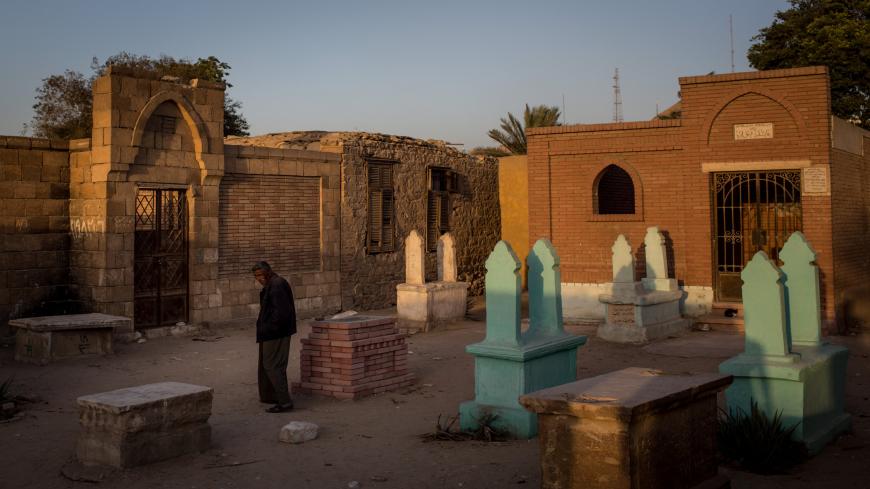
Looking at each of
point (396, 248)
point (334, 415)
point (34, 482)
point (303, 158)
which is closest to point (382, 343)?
point (334, 415)

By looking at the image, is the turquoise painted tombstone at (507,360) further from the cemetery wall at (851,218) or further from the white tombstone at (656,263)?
the cemetery wall at (851,218)

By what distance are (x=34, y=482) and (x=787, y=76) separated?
1338 cm

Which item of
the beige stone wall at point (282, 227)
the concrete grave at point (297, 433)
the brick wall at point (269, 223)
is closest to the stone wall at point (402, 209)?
the beige stone wall at point (282, 227)

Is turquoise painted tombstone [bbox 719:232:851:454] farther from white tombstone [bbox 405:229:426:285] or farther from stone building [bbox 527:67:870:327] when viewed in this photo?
white tombstone [bbox 405:229:426:285]

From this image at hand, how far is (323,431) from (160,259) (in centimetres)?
666

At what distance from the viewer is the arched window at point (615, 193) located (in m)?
18.3

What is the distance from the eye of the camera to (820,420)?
6.94m

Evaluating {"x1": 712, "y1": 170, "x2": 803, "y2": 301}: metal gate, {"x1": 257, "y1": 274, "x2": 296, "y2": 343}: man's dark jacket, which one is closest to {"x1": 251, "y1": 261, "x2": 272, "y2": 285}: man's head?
{"x1": 257, "y1": 274, "x2": 296, "y2": 343}: man's dark jacket

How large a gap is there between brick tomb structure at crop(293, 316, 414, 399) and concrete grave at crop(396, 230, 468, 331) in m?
4.85

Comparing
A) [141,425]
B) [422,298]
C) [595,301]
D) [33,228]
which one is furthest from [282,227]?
[141,425]

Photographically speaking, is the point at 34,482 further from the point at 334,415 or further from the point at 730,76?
the point at 730,76

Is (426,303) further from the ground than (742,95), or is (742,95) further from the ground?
(742,95)

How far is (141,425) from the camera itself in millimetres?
6250

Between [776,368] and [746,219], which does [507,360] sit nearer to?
[776,368]
